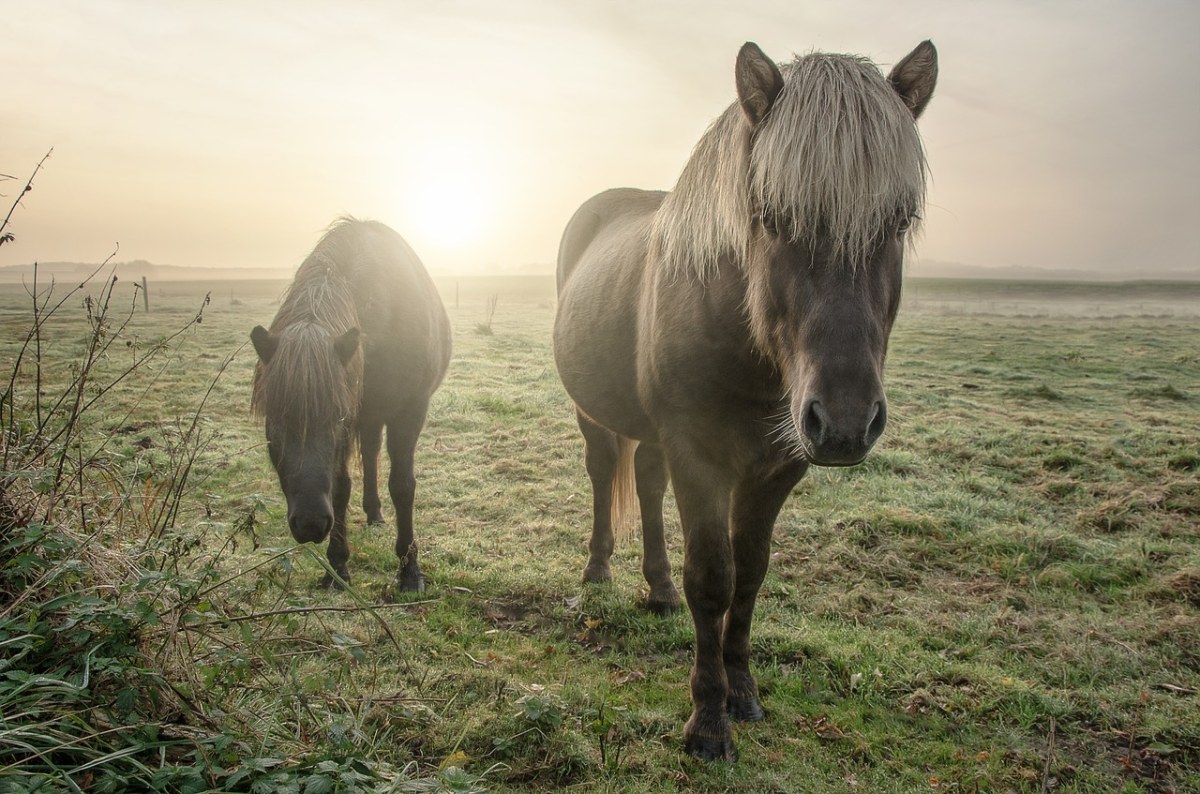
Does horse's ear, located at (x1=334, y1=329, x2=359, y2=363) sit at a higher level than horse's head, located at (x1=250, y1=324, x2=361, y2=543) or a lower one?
higher

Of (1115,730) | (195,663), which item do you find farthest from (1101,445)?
(195,663)

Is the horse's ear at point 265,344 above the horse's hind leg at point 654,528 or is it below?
above

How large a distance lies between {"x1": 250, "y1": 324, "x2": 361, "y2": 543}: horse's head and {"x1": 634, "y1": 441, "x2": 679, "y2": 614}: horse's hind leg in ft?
6.22

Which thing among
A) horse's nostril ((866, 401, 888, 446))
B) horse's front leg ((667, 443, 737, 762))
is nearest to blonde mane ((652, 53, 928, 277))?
horse's nostril ((866, 401, 888, 446))

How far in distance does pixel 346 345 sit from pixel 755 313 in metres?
2.35

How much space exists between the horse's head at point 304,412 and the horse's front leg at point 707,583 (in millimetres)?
1896

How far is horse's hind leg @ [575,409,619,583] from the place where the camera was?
15.8 feet

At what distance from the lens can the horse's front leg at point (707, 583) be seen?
2865 mm

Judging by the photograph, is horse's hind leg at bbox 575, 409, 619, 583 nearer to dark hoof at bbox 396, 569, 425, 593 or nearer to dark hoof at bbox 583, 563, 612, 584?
dark hoof at bbox 583, 563, 612, 584

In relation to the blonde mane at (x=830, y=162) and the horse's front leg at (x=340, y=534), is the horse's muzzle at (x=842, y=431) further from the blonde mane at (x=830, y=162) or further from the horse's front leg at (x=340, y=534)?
the horse's front leg at (x=340, y=534)

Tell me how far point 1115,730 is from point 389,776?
3328 millimetres

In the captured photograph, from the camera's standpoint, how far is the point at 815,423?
7.07ft

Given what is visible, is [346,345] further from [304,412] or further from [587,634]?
[587,634]

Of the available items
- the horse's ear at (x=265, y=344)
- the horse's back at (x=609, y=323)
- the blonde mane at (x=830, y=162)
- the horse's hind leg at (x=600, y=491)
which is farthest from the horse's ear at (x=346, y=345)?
the blonde mane at (x=830, y=162)
